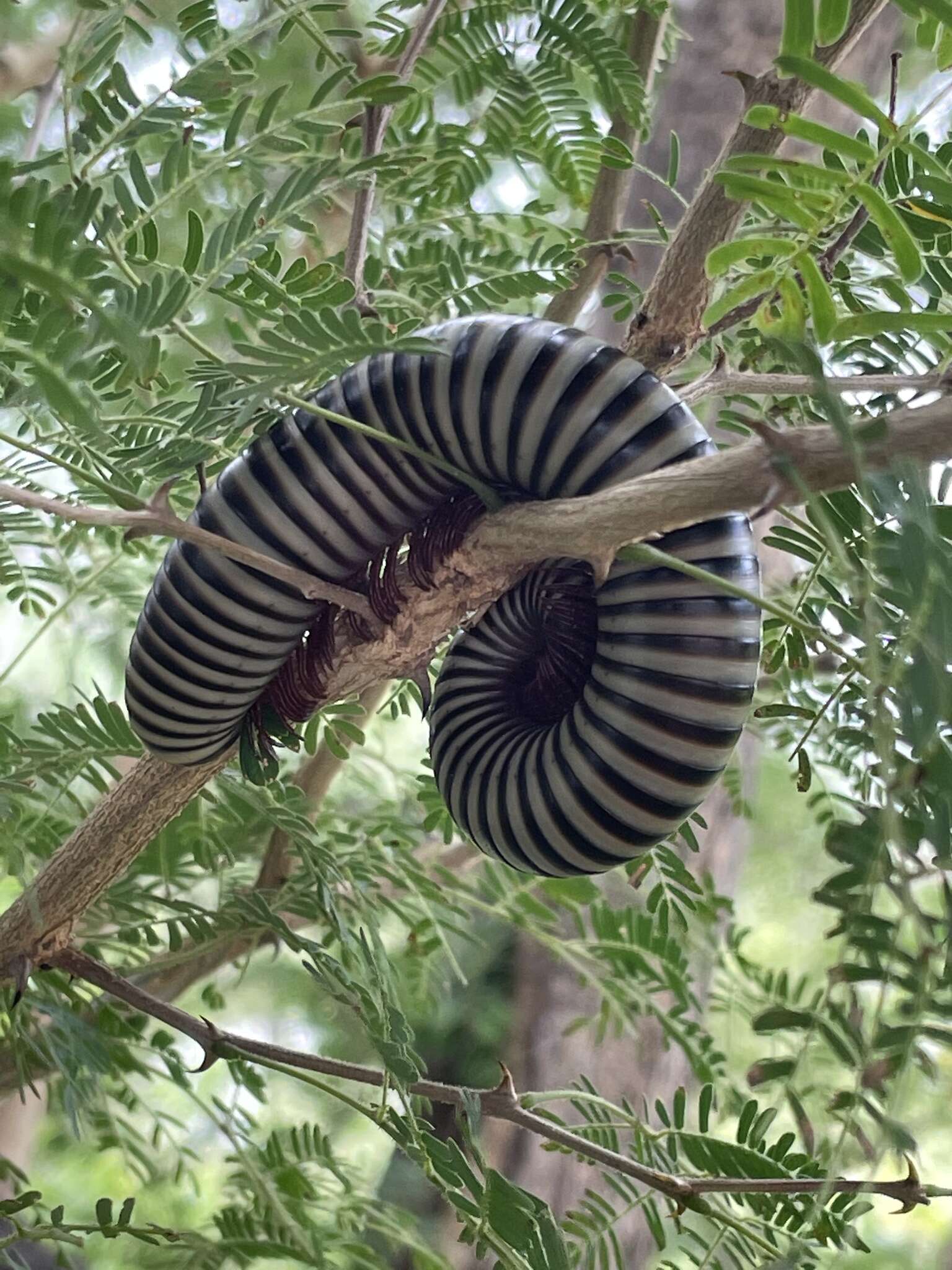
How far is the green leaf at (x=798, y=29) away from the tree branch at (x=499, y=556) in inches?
6.2

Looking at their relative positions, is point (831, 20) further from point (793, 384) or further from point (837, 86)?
point (793, 384)

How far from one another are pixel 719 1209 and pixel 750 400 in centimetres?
54

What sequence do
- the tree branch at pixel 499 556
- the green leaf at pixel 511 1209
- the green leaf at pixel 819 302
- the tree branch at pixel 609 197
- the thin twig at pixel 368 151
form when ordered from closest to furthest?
the tree branch at pixel 499 556
the green leaf at pixel 819 302
the green leaf at pixel 511 1209
the thin twig at pixel 368 151
the tree branch at pixel 609 197

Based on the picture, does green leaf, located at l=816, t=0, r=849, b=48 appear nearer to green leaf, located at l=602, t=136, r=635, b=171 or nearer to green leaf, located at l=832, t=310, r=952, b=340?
green leaf, located at l=832, t=310, r=952, b=340

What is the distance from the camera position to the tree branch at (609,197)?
1.00m

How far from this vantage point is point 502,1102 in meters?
0.69

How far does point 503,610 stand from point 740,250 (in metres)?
0.30

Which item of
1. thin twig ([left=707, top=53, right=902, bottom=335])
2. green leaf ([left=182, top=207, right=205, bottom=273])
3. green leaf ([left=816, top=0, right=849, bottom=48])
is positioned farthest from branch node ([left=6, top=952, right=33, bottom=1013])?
green leaf ([left=816, top=0, right=849, bottom=48])

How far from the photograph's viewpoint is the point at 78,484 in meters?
0.91

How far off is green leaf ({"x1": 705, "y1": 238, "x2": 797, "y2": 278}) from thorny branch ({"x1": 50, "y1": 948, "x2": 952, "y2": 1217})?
41cm

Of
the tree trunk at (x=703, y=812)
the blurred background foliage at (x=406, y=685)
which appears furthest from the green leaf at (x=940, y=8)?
the tree trunk at (x=703, y=812)

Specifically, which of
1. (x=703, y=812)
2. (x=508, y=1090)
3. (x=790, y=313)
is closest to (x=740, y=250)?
(x=790, y=313)

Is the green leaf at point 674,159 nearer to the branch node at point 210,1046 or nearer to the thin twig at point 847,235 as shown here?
the thin twig at point 847,235

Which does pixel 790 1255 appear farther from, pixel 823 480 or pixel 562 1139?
pixel 823 480
